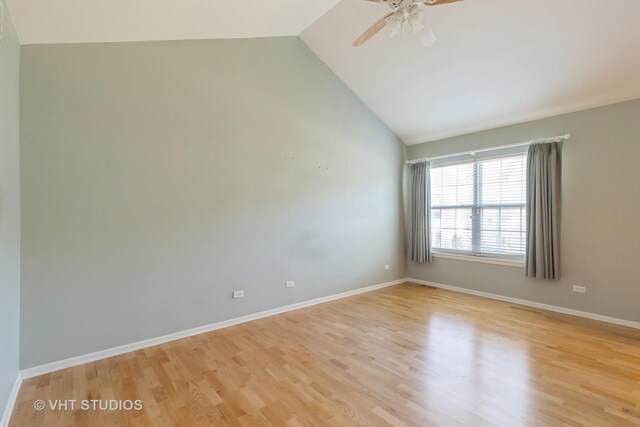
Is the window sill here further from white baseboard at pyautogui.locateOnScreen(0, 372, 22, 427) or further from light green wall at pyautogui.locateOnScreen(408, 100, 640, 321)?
white baseboard at pyautogui.locateOnScreen(0, 372, 22, 427)

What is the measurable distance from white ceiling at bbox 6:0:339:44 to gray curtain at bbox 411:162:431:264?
3.14m

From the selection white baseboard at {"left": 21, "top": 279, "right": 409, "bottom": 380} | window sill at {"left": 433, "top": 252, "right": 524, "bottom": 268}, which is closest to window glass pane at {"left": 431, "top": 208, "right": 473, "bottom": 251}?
window sill at {"left": 433, "top": 252, "right": 524, "bottom": 268}

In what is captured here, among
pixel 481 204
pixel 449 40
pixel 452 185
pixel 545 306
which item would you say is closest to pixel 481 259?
pixel 481 204

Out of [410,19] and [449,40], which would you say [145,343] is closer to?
[410,19]

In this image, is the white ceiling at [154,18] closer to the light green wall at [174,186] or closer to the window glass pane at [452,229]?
the light green wall at [174,186]

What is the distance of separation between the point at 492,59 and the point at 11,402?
5385mm

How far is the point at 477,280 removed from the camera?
4.84 meters

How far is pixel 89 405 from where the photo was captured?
6.94 ft

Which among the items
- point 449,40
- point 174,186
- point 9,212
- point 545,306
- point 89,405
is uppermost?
point 449,40

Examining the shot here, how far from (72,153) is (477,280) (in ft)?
17.8

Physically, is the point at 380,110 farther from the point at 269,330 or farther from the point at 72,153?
the point at 72,153

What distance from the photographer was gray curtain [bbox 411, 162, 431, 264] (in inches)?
214

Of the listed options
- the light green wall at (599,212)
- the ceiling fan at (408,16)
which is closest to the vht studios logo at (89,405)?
the ceiling fan at (408,16)

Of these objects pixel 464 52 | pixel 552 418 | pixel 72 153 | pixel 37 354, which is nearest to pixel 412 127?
pixel 464 52
